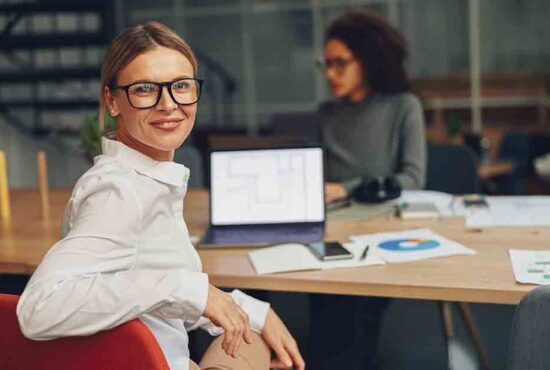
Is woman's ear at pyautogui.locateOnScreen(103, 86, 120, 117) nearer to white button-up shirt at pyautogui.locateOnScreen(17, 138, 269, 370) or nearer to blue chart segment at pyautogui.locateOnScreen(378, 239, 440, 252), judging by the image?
white button-up shirt at pyautogui.locateOnScreen(17, 138, 269, 370)

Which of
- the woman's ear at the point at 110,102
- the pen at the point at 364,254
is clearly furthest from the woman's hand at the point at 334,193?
the woman's ear at the point at 110,102

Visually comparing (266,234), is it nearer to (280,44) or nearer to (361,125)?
(361,125)

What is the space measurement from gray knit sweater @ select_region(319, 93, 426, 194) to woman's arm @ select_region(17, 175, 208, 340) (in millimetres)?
1943

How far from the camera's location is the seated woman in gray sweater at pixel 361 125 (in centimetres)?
313

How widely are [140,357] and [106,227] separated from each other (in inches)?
8.7

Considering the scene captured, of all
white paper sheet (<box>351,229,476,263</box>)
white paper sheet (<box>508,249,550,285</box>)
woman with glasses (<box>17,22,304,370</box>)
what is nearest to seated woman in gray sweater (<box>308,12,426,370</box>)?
white paper sheet (<box>351,229,476,263</box>)

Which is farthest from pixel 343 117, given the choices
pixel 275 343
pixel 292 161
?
pixel 275 343

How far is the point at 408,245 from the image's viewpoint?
7.23ft

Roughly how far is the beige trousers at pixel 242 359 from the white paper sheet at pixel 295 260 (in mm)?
391

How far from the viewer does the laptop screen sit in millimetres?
2453

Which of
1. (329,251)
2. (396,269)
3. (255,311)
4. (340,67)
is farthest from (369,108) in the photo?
(255,311)

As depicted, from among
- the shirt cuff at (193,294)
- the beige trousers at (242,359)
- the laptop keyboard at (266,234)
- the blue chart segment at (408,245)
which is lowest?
the beige trousers at (242,359)

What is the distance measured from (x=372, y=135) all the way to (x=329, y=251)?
1.28 meters

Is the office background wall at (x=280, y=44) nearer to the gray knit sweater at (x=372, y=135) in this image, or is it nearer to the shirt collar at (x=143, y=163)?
the gray knit sweater at (x=372, y=135)
